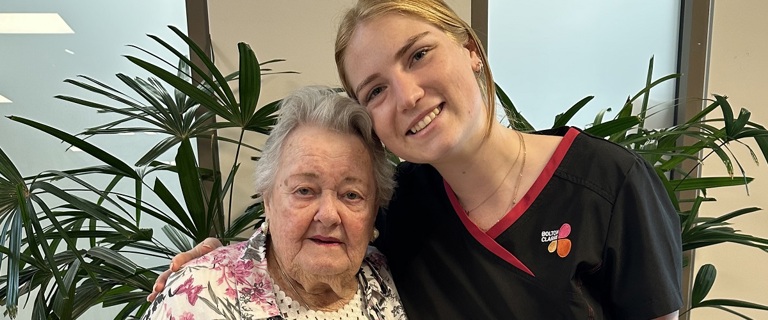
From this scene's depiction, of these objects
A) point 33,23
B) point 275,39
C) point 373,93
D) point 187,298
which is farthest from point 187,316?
point 33,23

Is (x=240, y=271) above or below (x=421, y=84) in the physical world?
below

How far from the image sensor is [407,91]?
3.22 ft

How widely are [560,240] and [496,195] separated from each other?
0.51 feet

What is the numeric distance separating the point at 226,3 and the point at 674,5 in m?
1.88

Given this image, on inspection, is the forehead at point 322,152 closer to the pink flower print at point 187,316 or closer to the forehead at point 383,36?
the forehead at point 383,36

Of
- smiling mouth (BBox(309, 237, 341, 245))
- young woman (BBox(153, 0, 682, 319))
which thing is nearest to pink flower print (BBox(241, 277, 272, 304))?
smiling mouth (BBox(309, 237, 341, 245))

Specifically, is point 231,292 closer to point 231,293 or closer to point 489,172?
point 231,293

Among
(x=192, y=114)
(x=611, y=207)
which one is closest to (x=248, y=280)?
(x=611, y=207)

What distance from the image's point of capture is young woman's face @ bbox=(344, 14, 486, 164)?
0.99 metres

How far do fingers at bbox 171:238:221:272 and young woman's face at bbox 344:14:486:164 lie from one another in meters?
0.49

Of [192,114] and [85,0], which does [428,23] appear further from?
[85,0]

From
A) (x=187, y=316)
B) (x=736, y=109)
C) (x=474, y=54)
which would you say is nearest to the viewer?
(x=187, y=316)

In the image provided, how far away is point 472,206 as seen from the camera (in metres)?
1.14

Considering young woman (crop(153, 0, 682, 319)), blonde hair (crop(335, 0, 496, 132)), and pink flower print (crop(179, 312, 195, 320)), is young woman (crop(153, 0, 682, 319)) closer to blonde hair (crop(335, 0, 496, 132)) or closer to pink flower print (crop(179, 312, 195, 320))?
blonde hair (crop(335, 0, 496, 132))
